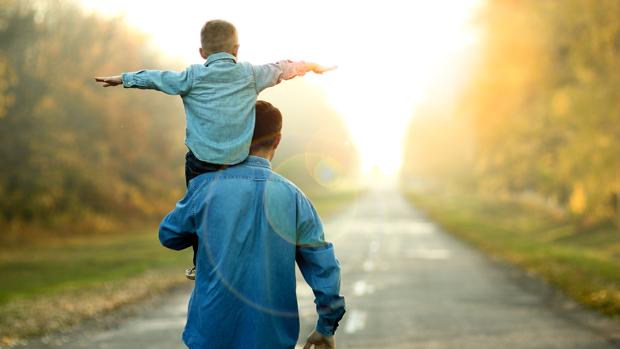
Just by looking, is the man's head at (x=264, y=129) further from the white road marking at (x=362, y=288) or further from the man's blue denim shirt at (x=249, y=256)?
the white road marking at (x=362, y=288)

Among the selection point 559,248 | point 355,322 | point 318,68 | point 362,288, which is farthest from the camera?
point 559,248

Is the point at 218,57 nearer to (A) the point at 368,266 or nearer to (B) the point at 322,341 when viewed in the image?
(B) the point at 322,341

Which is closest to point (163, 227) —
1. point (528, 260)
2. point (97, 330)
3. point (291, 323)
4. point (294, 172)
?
point (291, 323)

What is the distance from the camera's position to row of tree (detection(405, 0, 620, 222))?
15969 mm

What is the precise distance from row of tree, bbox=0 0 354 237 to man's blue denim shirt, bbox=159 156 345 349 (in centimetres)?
1201

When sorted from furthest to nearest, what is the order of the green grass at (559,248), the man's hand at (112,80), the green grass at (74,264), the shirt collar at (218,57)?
the green grass at (74,264) < the green grass at (559,248) < the shirt collar at (218,57) < the man's hand at (112,80)

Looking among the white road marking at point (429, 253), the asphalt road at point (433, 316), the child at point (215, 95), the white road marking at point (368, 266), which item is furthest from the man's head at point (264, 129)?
the white road marking at point (429, 253)

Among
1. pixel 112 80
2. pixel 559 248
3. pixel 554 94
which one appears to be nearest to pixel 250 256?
pixel 112 80

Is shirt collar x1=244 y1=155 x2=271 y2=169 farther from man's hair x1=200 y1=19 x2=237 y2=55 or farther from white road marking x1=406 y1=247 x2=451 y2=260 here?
white road marking x1=406 y1=247 x2=451 y2=260

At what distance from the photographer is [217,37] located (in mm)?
3064

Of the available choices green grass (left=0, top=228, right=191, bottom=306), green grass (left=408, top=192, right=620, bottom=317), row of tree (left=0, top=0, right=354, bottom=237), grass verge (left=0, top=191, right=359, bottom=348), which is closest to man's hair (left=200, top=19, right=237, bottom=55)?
grass verge (left=0, top=191, right=359, bottom=348)

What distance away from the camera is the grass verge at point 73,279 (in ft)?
33.6

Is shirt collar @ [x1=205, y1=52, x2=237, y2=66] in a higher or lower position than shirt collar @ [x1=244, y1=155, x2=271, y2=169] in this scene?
higher

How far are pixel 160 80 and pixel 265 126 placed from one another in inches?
18.3
